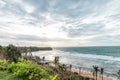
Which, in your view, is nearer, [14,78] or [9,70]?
[14,78]

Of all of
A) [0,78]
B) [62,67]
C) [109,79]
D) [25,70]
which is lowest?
[109,79]

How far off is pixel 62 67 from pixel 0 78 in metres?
28.7

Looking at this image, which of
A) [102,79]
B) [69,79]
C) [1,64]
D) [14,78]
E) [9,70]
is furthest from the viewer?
[102,79]

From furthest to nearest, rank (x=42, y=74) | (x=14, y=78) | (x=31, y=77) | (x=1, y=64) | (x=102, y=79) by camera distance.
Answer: (x=102, y=79)
(x=1, y=64)
(x=14, y=78)
(x=42, y=74)
(x=31, y=77)

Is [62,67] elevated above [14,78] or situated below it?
below

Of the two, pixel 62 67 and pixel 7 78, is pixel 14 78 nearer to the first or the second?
pixel 7 78

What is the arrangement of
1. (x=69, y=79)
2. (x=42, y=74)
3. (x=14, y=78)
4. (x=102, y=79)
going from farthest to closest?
1. (x=102, y=79)
2. (x=69, y=79)
3. (x=14, y=78)
4. (x=42, y=74)

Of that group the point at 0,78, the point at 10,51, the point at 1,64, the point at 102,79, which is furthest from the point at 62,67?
the point at 0,78

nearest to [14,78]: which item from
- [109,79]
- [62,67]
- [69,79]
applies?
[69,79]

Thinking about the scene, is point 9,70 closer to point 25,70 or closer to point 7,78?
point 7,78

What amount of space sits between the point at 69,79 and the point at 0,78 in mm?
19066

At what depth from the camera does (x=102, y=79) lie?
1462 inches

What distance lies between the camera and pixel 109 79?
37.8 m

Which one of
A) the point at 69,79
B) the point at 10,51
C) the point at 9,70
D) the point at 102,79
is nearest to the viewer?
the point at 9,70
